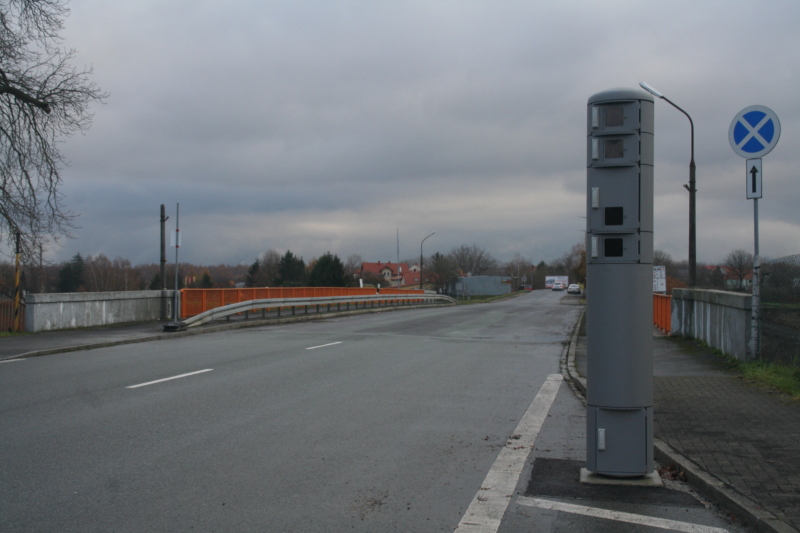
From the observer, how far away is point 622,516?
434 cm

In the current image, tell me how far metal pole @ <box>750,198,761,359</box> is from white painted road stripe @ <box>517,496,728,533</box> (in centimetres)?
691

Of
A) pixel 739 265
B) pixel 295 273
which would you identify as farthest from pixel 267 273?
pixel 739 265

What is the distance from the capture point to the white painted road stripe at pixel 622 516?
4168mm

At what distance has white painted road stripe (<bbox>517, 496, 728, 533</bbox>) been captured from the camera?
4.17 meters

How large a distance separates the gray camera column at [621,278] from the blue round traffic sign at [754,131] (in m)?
4.95

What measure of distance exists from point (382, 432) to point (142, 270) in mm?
82044

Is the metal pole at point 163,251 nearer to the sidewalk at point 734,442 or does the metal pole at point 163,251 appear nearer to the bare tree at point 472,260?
the sidewalk at point 734,442

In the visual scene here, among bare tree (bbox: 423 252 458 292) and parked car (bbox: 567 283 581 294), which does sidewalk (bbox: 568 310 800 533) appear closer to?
parked car (bbox: 567 283 581 294)

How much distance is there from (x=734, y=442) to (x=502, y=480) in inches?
88.8

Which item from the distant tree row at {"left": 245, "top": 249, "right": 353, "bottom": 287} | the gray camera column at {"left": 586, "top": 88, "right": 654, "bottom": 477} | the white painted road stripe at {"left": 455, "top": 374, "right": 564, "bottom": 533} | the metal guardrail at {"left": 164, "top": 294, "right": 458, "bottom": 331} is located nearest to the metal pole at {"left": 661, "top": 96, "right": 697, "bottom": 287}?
the metal guardrail at {"left": 164, "top": 294, "right": 458, "bottom": 331}

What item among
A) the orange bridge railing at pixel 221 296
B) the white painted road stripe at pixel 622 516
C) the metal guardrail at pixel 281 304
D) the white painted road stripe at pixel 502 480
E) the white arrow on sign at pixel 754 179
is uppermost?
the white arrow on sign at pixel 754 179

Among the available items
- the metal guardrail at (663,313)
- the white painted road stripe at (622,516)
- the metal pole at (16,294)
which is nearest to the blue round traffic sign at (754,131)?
the white painted road stripe at (622,516)

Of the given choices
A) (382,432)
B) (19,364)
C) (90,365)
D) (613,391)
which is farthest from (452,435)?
(19,364)

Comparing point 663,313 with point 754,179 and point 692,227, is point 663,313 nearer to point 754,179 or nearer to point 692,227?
point 692,227
